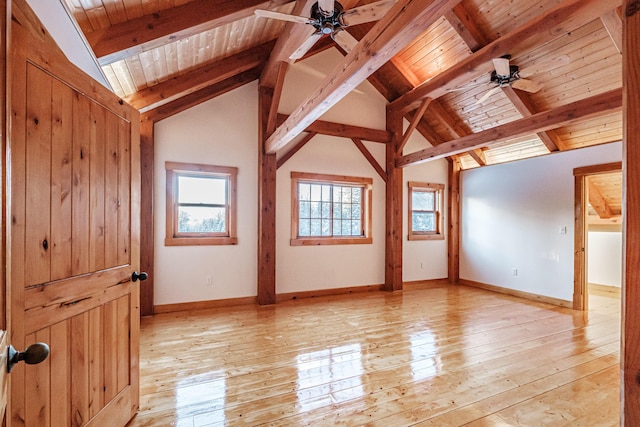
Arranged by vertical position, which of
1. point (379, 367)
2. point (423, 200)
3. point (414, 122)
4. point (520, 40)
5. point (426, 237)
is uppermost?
point (520, 40)

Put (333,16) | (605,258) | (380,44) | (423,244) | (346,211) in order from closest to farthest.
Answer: (380,44) → (333,16) → (346,211) → (605,258) → (423,244)

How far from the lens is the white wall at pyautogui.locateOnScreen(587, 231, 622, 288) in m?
5.43

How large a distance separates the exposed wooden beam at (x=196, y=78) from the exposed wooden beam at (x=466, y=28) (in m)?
2.35

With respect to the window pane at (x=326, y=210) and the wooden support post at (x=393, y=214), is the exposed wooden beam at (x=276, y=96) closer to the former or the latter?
the window pane at (x=326, y=210)

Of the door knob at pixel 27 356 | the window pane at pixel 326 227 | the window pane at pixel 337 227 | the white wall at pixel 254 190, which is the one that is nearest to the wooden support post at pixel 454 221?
the white wall at pixel 254 190

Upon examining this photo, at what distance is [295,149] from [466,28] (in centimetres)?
276

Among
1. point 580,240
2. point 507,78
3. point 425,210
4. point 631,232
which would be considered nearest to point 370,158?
point 425,210

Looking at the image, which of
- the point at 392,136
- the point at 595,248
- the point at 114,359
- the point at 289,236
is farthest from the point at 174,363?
the point at 595,248

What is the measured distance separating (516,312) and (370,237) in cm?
236

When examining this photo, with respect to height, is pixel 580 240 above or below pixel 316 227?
below

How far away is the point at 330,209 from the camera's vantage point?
201 inches

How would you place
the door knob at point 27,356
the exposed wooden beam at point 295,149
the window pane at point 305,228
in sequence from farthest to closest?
the window pane at point 305,228 → the exposed wooden beam at point 295,149 → the door knob at point 27,356

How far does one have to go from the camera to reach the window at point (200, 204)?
4.03 meters

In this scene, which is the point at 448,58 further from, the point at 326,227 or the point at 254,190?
the point at 254,190
